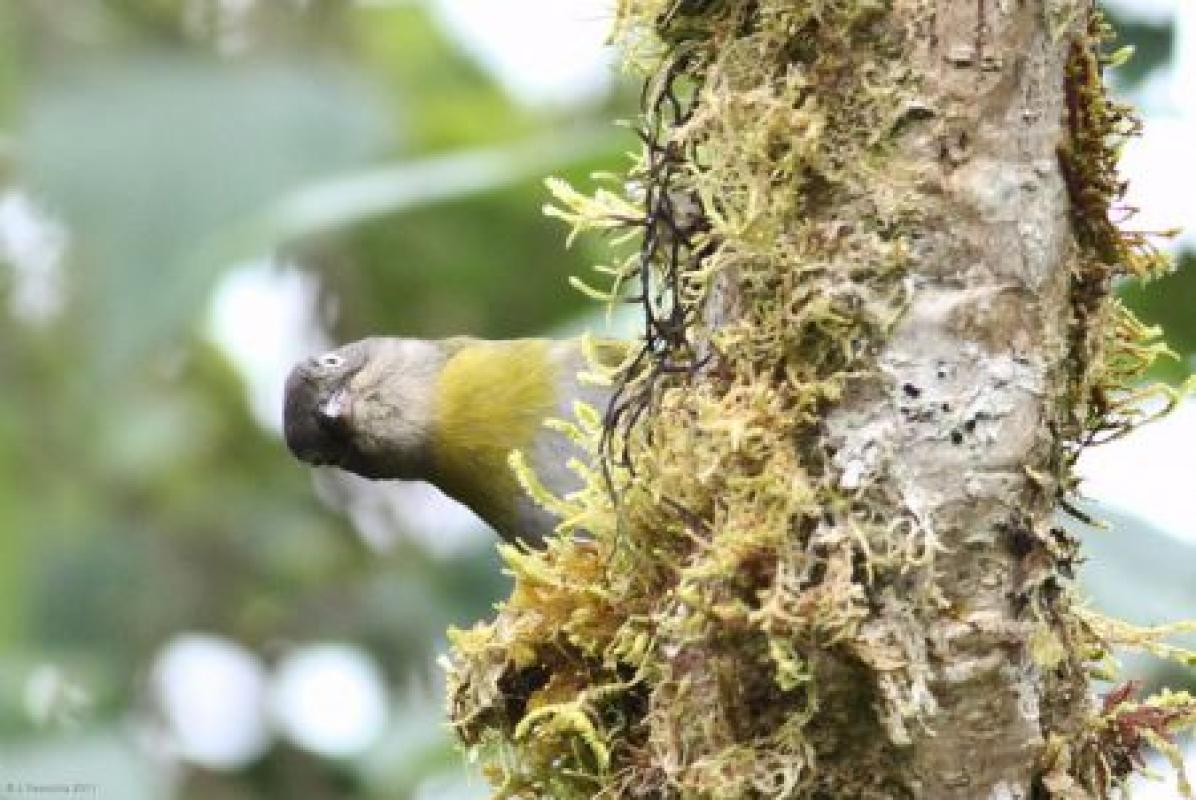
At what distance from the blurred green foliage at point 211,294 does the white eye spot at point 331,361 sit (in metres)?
0.33

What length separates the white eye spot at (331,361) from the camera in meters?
4.80

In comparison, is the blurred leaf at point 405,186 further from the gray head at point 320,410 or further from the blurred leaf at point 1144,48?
the blurred leaf at point 1144,48

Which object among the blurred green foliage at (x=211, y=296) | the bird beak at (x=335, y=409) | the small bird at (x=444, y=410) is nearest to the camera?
the blurred green foliage at (x=211, y=296)

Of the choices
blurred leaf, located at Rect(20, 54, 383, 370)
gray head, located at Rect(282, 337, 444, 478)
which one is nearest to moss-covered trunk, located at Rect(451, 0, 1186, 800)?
blurred leaf, located at Rect(20, 54, 383, 370)

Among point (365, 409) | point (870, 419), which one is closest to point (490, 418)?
point (365, 409)

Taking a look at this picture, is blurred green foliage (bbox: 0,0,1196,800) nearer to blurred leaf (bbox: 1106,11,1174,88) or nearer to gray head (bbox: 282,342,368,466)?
blurred leaf (bbox: 1106,11,1174,88)

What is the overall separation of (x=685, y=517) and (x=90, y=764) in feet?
7.18

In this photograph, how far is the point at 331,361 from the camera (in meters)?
4.82

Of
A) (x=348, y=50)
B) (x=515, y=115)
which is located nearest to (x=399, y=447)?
(x=348, y=50)

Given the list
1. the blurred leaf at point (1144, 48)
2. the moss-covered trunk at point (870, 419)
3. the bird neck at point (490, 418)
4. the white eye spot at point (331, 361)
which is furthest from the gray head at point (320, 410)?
the moss-covered trunk at point (870, 419)

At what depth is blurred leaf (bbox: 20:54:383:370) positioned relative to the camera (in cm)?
350

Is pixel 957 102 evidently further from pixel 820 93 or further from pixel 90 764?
pixel 90 764

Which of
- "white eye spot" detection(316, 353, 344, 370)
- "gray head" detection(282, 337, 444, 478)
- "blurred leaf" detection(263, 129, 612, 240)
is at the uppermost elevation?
"white eye spot" detection(316, 353, 344, 370)

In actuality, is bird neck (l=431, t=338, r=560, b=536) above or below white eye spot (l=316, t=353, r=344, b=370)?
below
